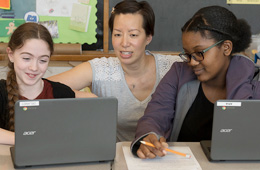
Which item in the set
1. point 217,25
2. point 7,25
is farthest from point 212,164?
point 7,25

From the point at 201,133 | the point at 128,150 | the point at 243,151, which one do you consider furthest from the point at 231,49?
the point at 128,150

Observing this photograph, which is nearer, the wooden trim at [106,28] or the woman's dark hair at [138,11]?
the woman's dark hair at [138,11]

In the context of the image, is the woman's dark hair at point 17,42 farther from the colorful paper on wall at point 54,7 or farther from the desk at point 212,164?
the colorful paper on wall at point 54,7

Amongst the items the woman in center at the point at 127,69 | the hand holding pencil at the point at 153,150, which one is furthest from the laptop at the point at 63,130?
the woman in center at the point at 127,69

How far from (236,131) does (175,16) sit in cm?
146

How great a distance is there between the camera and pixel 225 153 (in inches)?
46.9

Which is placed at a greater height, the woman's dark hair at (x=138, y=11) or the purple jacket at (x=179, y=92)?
the woman's dark hair at (x=138, y=11)

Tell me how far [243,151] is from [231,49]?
50cm

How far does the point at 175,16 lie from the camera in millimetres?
2469

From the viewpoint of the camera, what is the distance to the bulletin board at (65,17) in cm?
233

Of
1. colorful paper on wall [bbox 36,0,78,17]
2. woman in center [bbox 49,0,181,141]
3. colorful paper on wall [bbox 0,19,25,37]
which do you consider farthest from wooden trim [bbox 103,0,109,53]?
colorful paper on wall [bbox 0,19,25,37]

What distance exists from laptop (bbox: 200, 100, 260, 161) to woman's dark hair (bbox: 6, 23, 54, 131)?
82 cm

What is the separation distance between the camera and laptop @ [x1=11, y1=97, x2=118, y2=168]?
41.4 inches

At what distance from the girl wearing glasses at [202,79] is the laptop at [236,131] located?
0.26 metres
